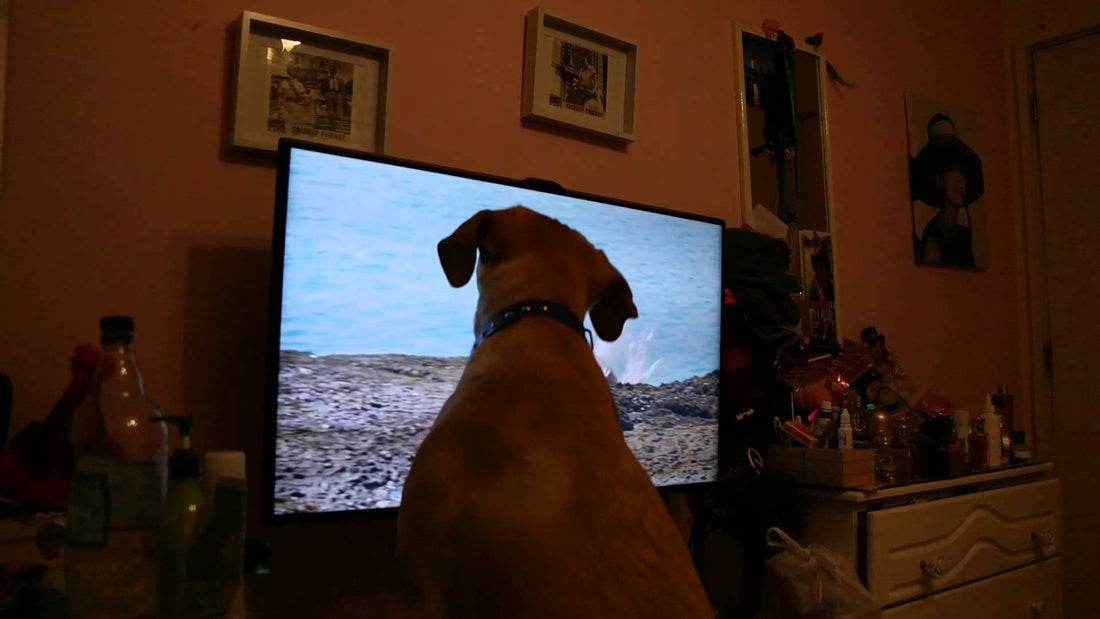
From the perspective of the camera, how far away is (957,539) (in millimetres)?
1985

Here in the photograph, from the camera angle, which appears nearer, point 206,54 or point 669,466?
point 206,54

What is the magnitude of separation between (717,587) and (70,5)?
197cm

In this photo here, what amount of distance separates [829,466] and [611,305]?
2.70 feet

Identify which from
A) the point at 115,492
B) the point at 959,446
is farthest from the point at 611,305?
the point at 959,446

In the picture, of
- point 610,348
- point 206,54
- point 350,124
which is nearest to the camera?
point 206,54

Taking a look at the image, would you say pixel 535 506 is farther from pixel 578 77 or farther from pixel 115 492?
pixel 578 77

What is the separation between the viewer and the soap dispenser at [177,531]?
0.86m

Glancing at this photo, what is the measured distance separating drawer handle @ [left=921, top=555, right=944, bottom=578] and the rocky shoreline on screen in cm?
127

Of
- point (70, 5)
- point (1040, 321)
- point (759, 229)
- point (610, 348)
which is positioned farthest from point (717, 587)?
point (1040, 321)

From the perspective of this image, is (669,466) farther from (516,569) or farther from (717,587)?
(516,569)

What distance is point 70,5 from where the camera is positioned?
A: 1305 millimetres

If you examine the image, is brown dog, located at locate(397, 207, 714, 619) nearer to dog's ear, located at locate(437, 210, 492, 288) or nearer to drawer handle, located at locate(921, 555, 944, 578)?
dog's ear, located at locate(437, 210, 492, 288)

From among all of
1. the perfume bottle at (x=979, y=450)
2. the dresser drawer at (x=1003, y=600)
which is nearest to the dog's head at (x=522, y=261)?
the dresser drawer at (x=1003, y=600)

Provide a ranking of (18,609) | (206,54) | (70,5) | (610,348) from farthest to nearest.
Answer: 1. (610,348)
2. (206,54)
3. (70,5)
4. (18,609)
